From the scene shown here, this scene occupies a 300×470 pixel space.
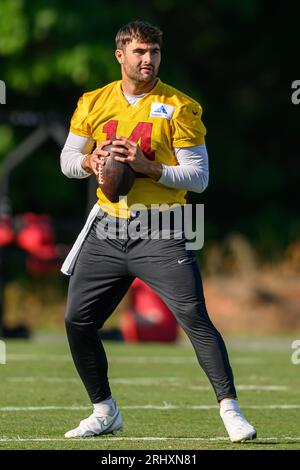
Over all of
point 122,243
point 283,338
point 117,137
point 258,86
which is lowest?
point 283,338

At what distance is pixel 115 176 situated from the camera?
22.7 feet

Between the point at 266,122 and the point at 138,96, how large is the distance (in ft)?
66.2

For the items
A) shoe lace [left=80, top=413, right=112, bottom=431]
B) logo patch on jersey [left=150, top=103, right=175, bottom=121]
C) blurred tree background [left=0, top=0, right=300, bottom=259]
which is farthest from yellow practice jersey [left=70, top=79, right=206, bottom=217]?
blurred tree background [left=0, top=0, right=300, bottom=259]

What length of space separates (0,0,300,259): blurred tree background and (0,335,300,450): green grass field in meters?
8.38

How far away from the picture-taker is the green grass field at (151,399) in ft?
23.0

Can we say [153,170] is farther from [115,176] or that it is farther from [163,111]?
[163,111]

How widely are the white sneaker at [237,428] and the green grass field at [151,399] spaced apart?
6 cm

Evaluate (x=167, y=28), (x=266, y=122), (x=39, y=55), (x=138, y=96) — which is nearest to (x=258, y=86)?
(x=266, y=122)

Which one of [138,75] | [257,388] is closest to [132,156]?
[138,75]

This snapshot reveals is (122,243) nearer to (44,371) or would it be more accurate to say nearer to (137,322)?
(44,371)

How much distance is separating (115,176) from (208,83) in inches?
807

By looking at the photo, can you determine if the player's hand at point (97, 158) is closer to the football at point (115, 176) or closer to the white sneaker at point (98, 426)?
the football at point (115, 176)

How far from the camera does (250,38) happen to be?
2692cm
